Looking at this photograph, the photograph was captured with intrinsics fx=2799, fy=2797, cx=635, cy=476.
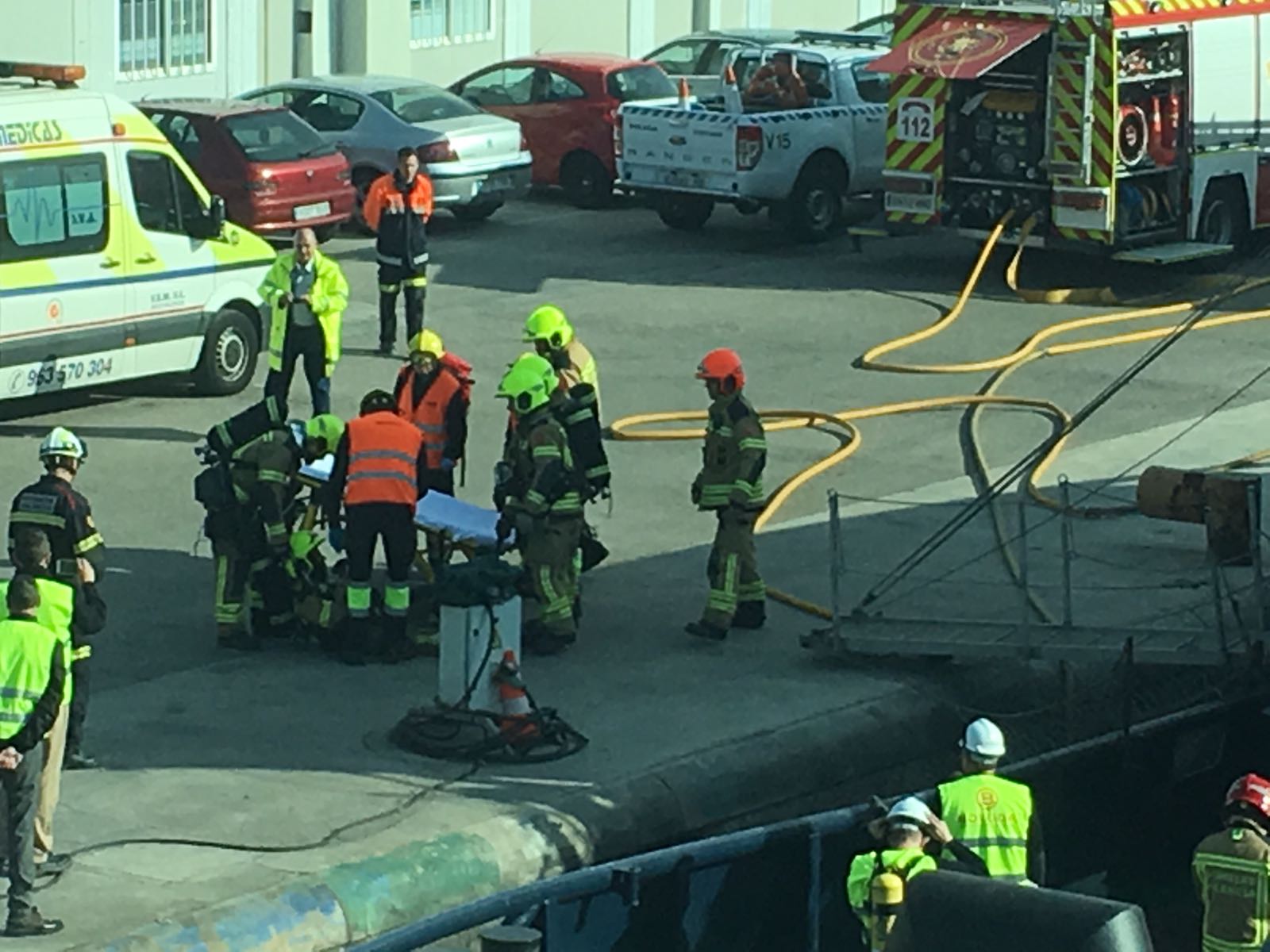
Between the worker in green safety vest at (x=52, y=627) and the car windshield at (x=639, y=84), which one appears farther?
the car windshield at (x=639, y=84)

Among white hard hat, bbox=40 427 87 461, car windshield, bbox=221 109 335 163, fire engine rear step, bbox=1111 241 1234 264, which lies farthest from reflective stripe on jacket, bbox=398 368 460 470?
fire engine rear step, bbox=1111 241 1234 264

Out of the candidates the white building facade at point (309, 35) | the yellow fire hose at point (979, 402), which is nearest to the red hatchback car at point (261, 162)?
the white building facade at point (309, 35)

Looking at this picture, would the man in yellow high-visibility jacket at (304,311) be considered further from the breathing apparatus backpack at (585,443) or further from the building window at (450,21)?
the building window at (450,21)

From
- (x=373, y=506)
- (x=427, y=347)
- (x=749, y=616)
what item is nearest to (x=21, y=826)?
(x=373, y=506)

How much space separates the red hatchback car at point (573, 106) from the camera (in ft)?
93.8

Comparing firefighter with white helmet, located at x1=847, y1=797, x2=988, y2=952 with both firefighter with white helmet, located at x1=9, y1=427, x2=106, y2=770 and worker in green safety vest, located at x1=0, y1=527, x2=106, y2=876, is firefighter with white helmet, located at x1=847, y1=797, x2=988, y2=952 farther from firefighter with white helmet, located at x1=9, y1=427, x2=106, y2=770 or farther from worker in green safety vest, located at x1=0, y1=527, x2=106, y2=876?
firefighter with white helmet, located at x1=9, y1=427, x2=106, y2=770

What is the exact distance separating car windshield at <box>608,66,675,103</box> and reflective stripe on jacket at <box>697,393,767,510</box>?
48.8ft

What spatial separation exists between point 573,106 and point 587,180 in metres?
0.80

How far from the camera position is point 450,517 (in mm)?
14414

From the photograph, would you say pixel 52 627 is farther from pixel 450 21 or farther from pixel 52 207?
pixel 450 21

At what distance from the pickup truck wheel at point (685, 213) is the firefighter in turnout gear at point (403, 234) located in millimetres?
6668

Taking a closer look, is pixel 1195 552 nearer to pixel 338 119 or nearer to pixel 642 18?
pixel 338 119

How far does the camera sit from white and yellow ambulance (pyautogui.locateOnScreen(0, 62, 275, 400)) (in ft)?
58.9

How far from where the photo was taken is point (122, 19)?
2930 cm
